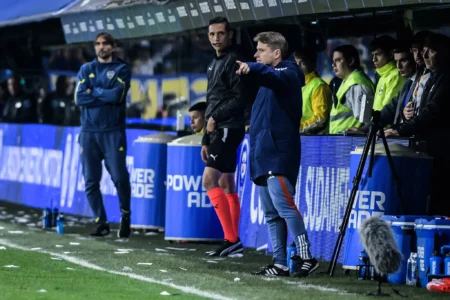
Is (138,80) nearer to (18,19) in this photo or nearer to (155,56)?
(155,56)

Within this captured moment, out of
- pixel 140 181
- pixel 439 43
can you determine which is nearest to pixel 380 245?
pixel 439 43

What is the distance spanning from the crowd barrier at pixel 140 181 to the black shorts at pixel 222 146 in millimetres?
766

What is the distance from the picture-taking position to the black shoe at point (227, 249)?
13.2 meters

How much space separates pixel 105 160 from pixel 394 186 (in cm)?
495

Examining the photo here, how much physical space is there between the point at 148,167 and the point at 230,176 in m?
2.88

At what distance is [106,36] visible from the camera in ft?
50.0

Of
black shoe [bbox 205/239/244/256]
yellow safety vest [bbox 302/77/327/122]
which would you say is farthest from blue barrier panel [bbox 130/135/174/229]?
black shoe [bbox 205/239/244/256]

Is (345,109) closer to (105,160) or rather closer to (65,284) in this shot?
(105,160)

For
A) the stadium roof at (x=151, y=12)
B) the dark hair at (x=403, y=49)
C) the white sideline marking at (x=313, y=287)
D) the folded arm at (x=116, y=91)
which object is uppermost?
the stadium roof at (x=151, y=12)

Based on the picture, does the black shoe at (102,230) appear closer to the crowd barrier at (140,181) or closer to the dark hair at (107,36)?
the crowd barrier at (140,181)

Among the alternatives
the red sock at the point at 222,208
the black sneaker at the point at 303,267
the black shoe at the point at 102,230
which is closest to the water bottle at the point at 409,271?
the black sneaker at the point at 303,267

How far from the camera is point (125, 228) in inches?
607

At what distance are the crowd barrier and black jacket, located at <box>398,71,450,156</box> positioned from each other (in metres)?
0.31

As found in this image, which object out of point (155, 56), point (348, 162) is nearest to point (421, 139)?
point (348, 162)
